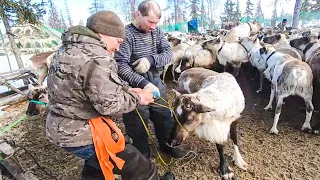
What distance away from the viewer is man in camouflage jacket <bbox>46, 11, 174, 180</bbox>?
1562 mm

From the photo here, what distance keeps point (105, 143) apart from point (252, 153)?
254 centimetres

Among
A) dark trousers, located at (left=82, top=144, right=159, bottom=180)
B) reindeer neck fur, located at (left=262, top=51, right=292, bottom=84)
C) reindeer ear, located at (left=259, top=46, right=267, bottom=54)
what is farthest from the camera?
reindeer ear, located at (left=259, top=46, right=267, bottom=54)

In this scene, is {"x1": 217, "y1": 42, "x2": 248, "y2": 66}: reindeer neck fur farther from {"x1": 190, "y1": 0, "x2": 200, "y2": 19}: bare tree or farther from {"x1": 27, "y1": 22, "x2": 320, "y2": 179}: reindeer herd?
{"x1": 190, "y1": 0, "x2": 200, "y2": 19}: bare tree

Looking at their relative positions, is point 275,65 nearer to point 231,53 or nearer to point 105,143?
point 231,53

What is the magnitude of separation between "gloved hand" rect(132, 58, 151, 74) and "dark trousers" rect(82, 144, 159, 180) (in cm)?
105

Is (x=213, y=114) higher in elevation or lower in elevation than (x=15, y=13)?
lower

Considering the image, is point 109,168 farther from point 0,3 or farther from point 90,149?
point 0,3

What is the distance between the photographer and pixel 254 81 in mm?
6910

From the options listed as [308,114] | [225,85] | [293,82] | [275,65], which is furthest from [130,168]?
[275,65]

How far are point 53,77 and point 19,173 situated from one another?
6.43 feet

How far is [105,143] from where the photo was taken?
Answer: 1.74 m

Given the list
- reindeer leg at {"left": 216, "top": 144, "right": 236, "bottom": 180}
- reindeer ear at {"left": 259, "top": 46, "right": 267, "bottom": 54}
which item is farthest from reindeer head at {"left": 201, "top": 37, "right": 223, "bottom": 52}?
reindeer leg at {"left": 216, "top": 144, "right": 236, "bottom": 180}

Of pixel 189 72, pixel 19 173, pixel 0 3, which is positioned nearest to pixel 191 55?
pixel 189 72

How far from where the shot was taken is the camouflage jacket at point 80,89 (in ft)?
5.11
